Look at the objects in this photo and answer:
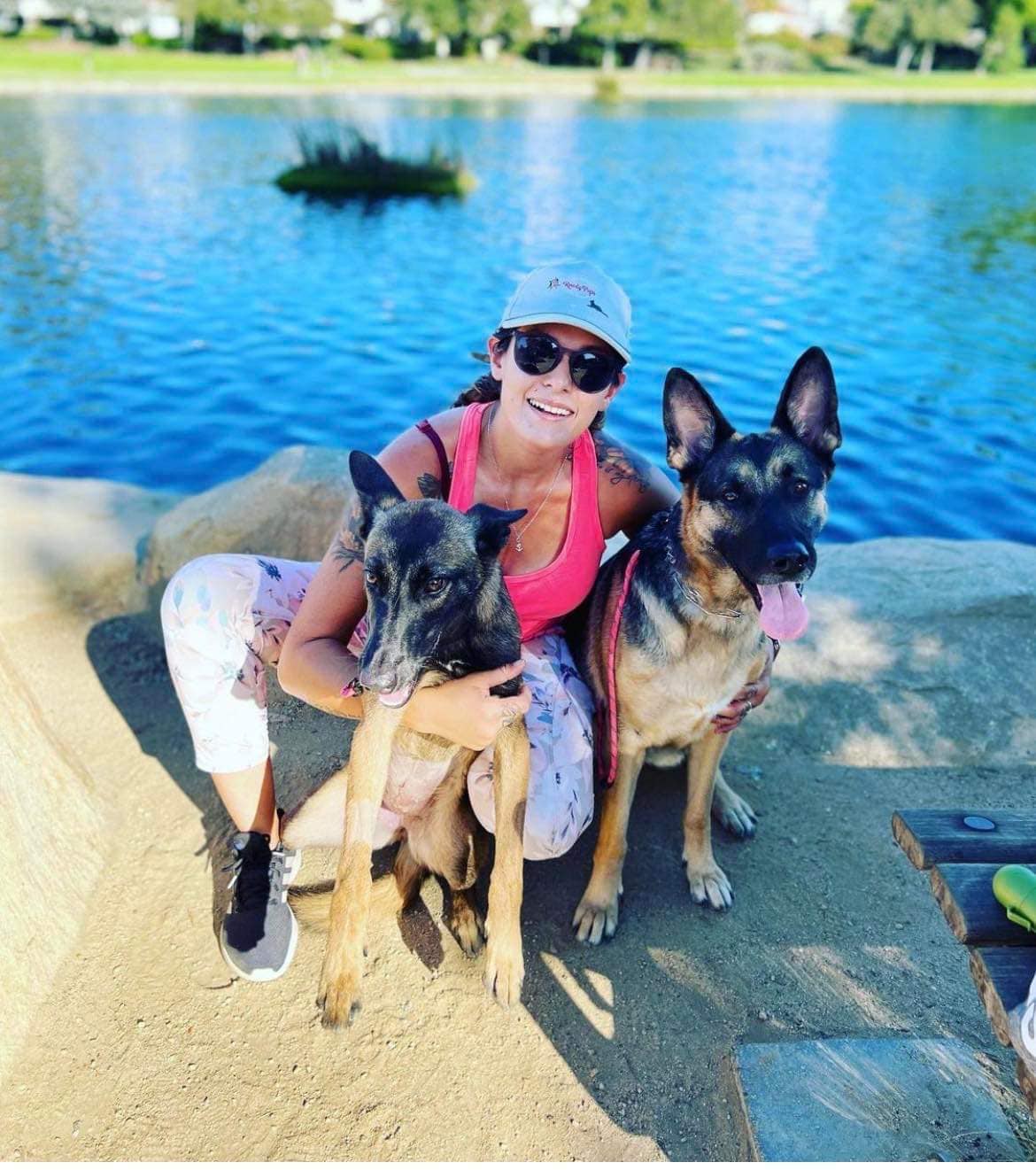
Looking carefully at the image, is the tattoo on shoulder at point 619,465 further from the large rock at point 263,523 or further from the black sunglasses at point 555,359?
the large rock at point 263,523

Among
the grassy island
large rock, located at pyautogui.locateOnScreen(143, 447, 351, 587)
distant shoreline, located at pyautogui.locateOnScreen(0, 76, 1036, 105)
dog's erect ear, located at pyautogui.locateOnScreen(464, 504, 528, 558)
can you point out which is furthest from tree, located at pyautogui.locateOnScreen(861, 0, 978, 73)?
dog's erect ear, located at pyautogui.locateOnScreen(464, 504, 528, 558)

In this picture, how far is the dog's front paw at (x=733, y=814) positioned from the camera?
3.62 metres

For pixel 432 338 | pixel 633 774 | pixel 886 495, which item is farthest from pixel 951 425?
pixel 633 774

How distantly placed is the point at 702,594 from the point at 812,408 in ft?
2.41

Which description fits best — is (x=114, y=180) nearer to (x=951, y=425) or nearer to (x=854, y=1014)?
(x=951, y=425)

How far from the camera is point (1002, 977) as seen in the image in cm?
194

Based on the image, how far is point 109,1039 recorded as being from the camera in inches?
106

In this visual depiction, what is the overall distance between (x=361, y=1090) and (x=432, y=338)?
1215 cm

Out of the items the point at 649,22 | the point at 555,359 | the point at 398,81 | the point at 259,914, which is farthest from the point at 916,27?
the point at 259,914

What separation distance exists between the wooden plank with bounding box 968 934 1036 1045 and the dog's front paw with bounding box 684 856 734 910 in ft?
4.21

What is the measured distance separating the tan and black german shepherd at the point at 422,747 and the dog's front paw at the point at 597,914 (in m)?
0.37

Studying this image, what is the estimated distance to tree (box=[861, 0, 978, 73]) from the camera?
69.3m

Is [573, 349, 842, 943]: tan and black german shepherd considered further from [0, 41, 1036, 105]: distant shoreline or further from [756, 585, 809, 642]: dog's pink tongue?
[0, 41, 1036, 105]: distant shoreline

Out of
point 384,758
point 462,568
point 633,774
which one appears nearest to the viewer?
point 462,568
